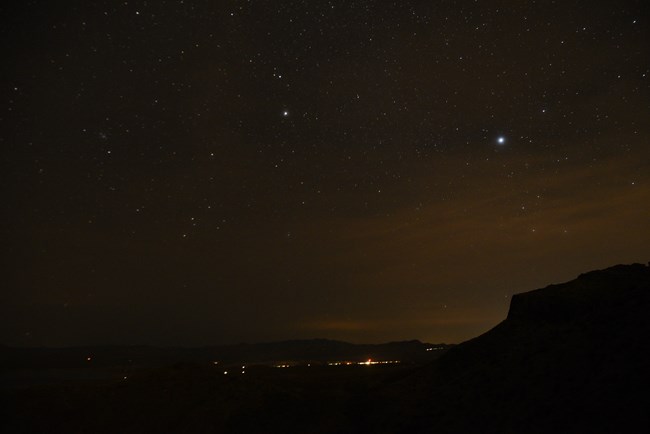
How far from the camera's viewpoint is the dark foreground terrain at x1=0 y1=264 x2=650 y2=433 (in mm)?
14633

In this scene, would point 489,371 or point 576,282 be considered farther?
point 576,282

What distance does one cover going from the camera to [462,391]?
61.9 feet

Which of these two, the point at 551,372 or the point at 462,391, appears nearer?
the point at 551,372

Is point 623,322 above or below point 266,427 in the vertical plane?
above

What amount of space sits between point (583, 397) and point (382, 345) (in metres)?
142

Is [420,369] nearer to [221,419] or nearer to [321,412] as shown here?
[321,412]

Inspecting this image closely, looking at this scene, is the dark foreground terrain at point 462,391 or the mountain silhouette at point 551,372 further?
the dark foreground terrain at point 462,391

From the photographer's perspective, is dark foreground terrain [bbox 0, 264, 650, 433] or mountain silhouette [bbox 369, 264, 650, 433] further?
dark foreground terrain [bbox 0, 264, 650, 433]

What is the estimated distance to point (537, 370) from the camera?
1748 cm

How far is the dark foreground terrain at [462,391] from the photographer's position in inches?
576

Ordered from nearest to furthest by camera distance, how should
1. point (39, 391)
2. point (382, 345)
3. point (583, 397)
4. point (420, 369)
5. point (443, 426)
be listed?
point (583, 397), point (443, 426), point (420, 369), point (39, 391), point (382, 345)

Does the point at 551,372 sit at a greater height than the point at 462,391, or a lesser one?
greater

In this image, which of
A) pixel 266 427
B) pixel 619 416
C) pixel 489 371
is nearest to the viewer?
pixel 619 416

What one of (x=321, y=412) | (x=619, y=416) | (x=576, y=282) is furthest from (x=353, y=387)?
(x=619, y=416)
